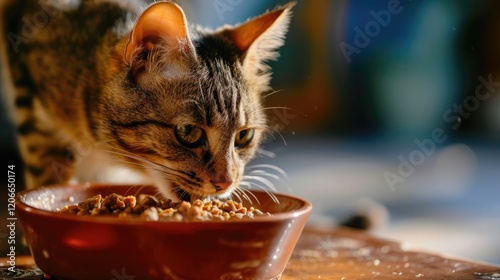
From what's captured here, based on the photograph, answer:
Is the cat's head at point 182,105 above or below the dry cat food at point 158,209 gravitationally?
above

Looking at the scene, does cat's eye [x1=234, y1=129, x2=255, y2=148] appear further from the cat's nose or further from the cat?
the cat's nose

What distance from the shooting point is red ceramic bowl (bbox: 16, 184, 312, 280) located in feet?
2.20

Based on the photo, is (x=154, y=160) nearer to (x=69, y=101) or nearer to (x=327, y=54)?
(x=69, y=101)

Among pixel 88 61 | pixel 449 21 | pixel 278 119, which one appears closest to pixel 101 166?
pixel 88 61

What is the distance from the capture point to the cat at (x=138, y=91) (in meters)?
1.01

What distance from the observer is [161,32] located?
3.26 ft

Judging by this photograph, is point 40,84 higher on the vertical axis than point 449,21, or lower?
lower

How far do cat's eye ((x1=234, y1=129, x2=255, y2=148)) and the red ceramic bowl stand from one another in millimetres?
376

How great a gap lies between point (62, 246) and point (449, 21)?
118 inches

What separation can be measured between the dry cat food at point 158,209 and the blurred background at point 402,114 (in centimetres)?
185

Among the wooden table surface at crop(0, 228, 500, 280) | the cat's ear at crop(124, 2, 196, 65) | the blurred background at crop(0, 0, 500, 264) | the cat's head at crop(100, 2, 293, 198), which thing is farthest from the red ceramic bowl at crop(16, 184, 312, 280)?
the blurred background at crop(0, 0, 500, 264)

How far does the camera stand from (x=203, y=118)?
101 cm

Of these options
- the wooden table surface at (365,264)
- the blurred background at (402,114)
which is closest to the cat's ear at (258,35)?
the wooden table surface at (365,264)

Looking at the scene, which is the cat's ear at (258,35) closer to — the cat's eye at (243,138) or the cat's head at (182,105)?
the cat's head at (182,105)
